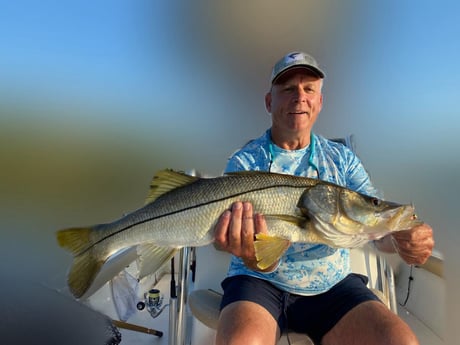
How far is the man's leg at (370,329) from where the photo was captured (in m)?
1.24

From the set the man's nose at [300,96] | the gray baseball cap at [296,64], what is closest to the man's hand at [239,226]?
the man's nose at [300,96]

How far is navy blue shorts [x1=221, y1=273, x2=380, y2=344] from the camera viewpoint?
1453 millimetres

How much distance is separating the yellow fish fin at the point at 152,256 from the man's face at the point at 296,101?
33.8 inches

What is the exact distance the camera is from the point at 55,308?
106 centimetres

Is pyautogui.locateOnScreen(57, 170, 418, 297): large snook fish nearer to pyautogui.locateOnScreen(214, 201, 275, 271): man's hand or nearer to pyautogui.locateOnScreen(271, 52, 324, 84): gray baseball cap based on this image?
pyautogui.locateOnScreen(214, 201, 275, 271): man's hand

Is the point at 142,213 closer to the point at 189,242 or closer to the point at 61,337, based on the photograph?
the point at 189,242

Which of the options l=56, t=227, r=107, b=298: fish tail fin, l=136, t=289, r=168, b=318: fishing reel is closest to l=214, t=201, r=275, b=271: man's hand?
l=56, t=227, r=107, b=298: fish tail fin

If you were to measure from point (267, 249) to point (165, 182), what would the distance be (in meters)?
0.52

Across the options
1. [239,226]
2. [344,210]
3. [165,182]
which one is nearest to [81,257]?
[165,182]

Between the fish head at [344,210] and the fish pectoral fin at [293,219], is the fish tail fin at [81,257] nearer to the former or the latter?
the fish pectoral fin at [293,219]

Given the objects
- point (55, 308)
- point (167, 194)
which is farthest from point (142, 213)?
point (55, 308)

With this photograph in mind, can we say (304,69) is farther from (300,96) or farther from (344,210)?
(344,210)

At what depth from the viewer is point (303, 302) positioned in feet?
5.01

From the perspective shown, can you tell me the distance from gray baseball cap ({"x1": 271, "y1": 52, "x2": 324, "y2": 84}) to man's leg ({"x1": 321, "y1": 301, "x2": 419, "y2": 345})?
114 cm
